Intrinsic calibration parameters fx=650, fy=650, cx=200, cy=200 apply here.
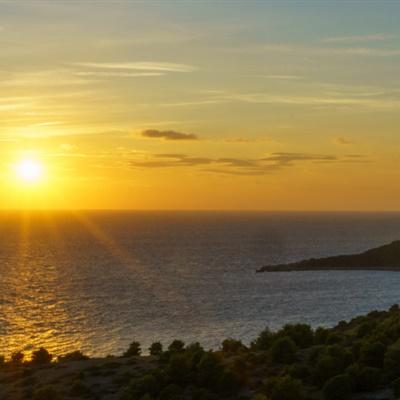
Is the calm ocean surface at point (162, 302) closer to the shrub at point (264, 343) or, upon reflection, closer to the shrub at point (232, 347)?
the shrub at point (232, 347)

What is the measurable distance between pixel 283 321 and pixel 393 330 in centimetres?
6191

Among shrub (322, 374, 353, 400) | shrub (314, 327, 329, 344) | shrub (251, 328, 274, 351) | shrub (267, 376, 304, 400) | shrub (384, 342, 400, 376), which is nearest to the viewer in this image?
shrub (267, 376, 304, 400)

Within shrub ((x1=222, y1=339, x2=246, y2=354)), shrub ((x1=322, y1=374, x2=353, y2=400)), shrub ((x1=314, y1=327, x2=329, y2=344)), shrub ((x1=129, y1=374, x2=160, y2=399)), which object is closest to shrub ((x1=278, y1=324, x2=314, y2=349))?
shrub ((x1=314, y1=327, x2=329, y2=344))

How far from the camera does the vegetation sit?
34.8m

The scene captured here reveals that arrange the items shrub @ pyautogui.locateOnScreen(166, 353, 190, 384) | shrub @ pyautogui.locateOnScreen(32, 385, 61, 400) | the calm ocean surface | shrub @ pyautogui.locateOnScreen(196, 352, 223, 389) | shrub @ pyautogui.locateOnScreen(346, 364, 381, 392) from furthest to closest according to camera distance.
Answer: the calm ocean surface
shrub @ pyautogui.locateOnScreen(166, 353, 190, 384)
shrub @ pyautogui.locateOnScreen(196, 352, 223, 389)
shrub @ pyautogui.locateOnScreen(32, 385, 61, 400)
shrub @ pyautogui.locateOnScreen(346, 364, 381, 392)

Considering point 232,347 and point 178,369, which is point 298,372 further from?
point 232,347

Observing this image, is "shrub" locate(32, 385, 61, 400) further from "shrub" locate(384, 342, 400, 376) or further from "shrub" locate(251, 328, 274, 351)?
"shrub" locate(384, 342, 400, 376)

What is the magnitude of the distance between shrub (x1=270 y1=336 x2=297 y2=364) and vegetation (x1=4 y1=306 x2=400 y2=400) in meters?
0.03

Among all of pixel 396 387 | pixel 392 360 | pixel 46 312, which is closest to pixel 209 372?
pixel 392 360

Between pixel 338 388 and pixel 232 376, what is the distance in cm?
668

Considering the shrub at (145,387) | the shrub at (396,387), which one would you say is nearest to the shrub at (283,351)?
the shrub at (396,387)

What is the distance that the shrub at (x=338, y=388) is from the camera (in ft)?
111

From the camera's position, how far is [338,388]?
33.8 m

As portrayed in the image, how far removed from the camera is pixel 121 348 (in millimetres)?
86500
